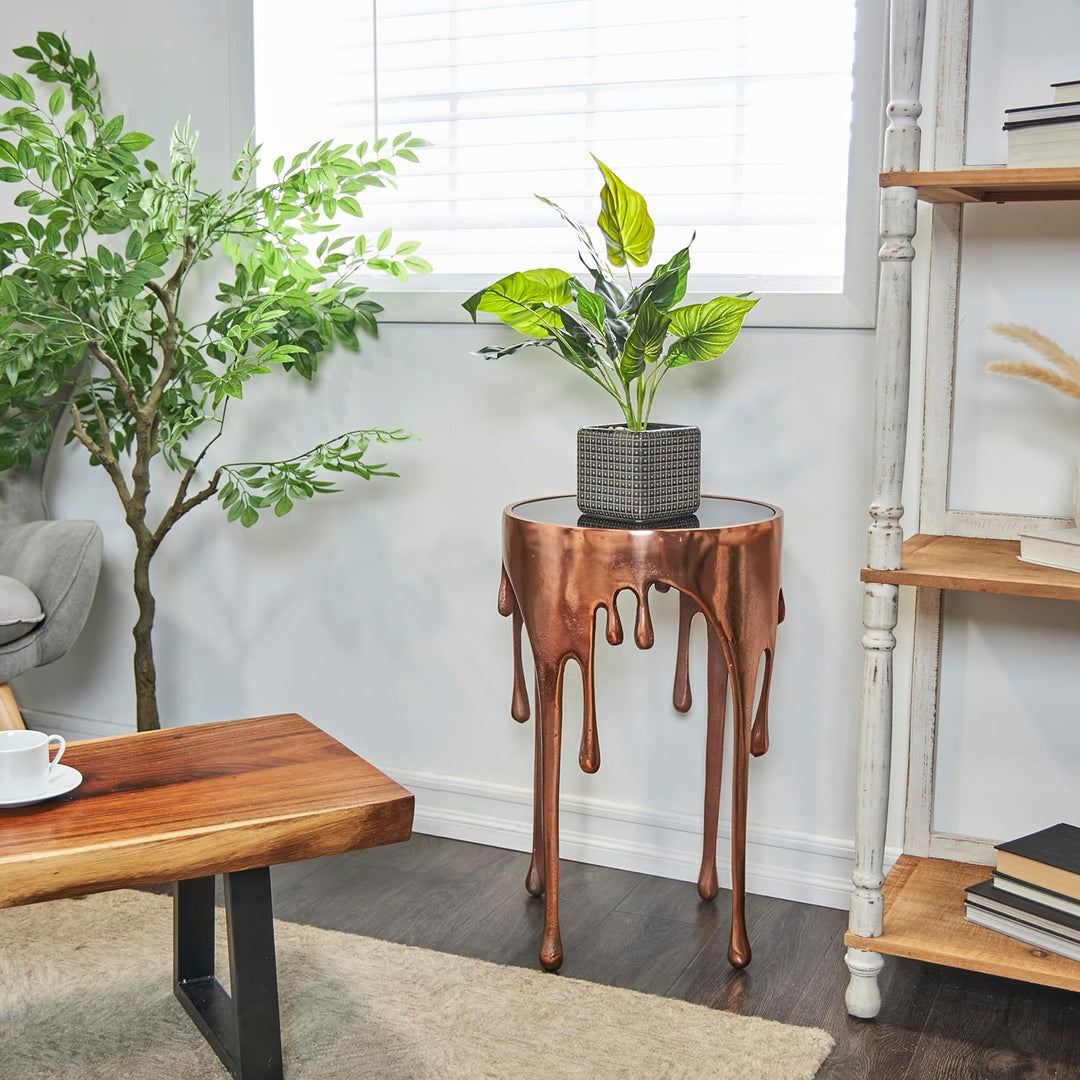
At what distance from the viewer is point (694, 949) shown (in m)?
1.95

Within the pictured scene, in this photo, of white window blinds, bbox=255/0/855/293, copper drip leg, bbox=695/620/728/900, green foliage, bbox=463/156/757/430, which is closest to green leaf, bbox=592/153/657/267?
green foliage, bbox=463/156/757/430

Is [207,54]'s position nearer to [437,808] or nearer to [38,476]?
[38,476]

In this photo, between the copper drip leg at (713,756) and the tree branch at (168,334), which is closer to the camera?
the copper drip leg at (713,756)

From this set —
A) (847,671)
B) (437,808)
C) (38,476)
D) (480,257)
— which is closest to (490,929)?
(437,808)

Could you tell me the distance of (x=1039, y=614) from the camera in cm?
193

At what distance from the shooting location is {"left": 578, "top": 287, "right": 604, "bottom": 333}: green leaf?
1816 millimetres

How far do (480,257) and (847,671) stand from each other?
40.2 inches

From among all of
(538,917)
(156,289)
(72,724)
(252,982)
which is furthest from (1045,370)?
(72,724)

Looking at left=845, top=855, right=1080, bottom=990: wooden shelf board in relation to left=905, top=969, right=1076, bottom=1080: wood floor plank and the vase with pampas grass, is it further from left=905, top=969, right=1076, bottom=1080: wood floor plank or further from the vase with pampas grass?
the vase with pampas grass

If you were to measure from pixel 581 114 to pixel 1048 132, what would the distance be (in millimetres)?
922

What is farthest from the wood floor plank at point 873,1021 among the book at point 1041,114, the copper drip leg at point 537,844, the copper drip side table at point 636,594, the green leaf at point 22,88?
the green leaf at point 22,88

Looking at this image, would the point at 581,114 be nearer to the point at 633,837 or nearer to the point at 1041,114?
the point at 1041,114

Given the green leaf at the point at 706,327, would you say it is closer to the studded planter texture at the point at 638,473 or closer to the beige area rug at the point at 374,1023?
the studded planter texture at the point at 638,473

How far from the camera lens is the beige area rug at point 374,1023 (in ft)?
5.18
